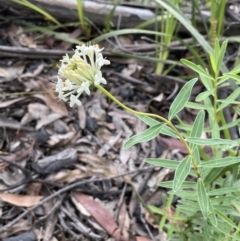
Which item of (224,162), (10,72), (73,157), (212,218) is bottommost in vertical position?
(73,157)

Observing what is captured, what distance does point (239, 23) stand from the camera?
6.74ft

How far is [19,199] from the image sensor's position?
156 centimetres

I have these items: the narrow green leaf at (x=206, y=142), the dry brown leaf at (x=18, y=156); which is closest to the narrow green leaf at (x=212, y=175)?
the narrow green leaf at (x=206, y=142)

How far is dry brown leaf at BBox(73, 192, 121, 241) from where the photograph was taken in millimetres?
1559

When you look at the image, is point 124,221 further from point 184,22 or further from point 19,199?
point 184,22

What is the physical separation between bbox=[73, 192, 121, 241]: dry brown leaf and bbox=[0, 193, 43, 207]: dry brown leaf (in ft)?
0.43

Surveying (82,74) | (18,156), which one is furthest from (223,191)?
(18,156)

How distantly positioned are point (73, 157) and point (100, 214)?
21cm

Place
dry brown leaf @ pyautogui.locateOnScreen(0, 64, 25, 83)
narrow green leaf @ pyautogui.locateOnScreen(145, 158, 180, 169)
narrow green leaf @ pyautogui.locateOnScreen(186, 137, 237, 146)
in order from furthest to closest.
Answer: dry brown leaf @ pyautogui.locateOnScreen(0, 64, 25, 83) → narrow green leaf @ pyautogui.locateOnScreen(145, 158, 180, 169) → narrow green leaf @ pyautogui.locateOnScreen(186, 137, 237, 146)

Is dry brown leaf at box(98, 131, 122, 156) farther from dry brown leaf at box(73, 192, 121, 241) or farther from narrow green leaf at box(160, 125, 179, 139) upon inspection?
narrow green leaf at box(160, 125, 179, 139)

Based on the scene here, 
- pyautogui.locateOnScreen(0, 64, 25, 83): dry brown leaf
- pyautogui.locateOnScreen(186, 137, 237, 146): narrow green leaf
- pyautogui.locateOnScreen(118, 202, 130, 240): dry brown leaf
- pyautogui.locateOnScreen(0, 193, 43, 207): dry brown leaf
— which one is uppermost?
pyautogui.locateOnScreen(186, 137, 237, 146): narrow green leaf

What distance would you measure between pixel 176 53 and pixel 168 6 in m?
0.41

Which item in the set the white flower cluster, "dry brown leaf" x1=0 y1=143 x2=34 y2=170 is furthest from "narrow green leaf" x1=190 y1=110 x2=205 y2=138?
"dry brown leaf" x1=0 y1=143 x2=34 y2=170

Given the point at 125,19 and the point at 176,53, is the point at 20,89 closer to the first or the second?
the point at 125,19
